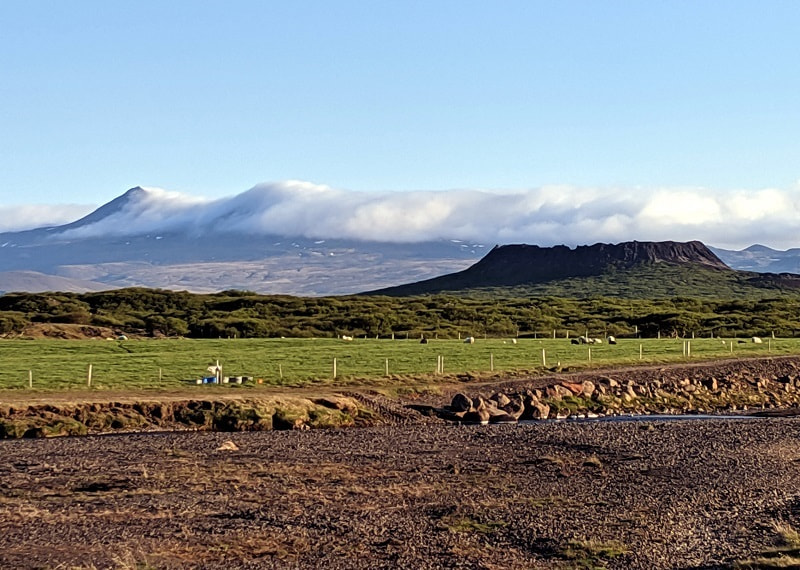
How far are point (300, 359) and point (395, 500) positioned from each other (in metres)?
33.7

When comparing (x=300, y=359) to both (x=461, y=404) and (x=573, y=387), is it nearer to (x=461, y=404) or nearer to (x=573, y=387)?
(x=573, y=387)

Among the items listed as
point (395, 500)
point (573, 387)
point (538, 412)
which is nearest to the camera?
point (395, 500)

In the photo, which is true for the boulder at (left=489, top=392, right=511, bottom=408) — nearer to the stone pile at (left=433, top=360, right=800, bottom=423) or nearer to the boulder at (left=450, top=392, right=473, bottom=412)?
the stone pile at (left=433, top=360, right=800, bottom=423)

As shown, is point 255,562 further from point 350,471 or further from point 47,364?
point 47,364

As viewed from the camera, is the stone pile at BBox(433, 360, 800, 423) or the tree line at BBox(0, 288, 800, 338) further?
the tree line at BBox(0, 288, 800, 338)

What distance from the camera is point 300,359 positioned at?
5503 centimetres

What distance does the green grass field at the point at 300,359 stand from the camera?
4409 centimetres

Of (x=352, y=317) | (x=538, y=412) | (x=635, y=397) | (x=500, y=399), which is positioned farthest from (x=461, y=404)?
(x=352, y=317)

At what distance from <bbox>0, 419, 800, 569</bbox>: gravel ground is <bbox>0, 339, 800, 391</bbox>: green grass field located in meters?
11.7

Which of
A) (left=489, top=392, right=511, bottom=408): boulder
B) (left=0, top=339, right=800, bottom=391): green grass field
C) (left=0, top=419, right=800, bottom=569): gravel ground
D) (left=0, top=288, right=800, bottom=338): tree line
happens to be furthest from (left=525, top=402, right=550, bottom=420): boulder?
(left=0, top=288, right=800, bottom=338): tree line

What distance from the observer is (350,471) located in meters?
25.4

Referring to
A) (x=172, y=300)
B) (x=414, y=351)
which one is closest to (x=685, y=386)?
(x=414, y=351)

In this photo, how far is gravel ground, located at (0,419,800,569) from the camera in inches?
674

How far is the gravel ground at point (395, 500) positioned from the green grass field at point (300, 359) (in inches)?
459
